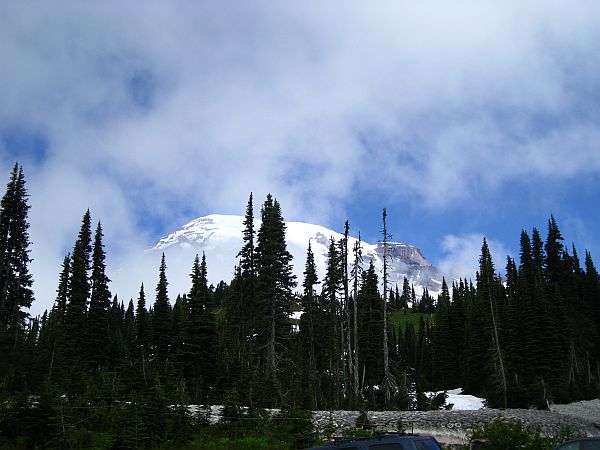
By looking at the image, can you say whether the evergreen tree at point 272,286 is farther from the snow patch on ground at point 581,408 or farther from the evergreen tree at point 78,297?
the snow patch on ground at point 581,408

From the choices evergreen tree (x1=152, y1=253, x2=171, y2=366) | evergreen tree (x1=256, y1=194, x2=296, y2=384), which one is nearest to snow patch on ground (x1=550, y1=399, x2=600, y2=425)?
evergreen tree (x1=256, y1=194, x2=296, y2=384)

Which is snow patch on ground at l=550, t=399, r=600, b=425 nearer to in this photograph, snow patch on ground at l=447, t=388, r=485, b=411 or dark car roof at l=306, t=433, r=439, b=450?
snow patch on ground at l=447, t=388, r=485, b=411

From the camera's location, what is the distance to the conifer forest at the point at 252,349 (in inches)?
835

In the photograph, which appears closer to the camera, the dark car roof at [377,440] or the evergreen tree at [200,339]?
the dark car roof at [377,440]

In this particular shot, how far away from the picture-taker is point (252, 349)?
157 ft

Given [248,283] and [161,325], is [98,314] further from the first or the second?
[248,283]

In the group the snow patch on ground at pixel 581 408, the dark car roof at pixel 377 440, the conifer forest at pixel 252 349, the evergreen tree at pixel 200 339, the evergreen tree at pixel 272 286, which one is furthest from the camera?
the evergreen tree at pixel 200 339

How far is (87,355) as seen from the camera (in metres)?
52.4

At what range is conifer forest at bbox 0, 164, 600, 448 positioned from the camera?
21203 millimetres

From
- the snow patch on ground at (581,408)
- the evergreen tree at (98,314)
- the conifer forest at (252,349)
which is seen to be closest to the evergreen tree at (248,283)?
the conifer forest at (252,349)

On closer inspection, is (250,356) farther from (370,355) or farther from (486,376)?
(486,376)

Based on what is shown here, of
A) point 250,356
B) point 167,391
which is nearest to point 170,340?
point 250,356

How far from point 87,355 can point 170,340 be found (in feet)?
39.4

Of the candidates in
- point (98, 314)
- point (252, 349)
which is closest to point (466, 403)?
point (252, 349)
